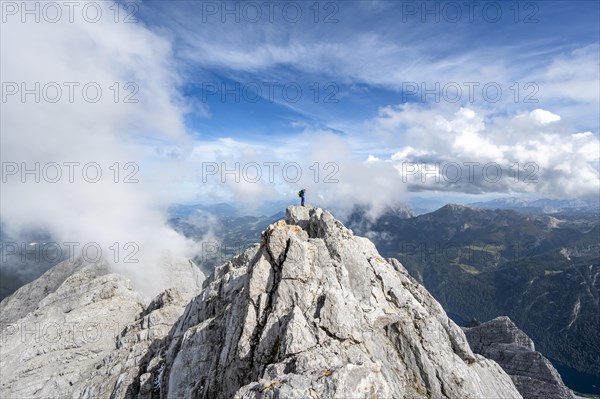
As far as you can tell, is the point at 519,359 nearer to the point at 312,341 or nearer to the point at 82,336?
the point at 312,341

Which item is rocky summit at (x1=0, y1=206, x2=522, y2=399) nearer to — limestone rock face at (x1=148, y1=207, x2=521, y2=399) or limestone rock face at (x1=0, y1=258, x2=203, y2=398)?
limestone rock face at (x1=148, y1=207, x2=521, y2=399)

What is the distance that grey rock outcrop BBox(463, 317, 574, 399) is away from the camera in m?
81.6

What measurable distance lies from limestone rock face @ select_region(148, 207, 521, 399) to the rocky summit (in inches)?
4.6

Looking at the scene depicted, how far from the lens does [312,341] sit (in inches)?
1113

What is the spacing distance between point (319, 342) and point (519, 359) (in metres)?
92.9

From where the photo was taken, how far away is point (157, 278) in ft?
516

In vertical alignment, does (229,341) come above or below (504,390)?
above

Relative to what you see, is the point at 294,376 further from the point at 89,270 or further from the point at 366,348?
the point at 89,270

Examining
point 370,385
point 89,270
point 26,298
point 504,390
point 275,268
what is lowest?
point 26,298

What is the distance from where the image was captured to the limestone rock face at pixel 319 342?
23.5 m

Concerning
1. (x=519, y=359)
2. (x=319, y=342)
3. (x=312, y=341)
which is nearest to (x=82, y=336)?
(x=312, y=341)

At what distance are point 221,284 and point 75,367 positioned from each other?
58471 mm

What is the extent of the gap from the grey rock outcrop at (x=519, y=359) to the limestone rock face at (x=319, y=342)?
5607cm

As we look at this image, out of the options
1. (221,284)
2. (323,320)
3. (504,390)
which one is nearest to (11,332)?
(221,284)
